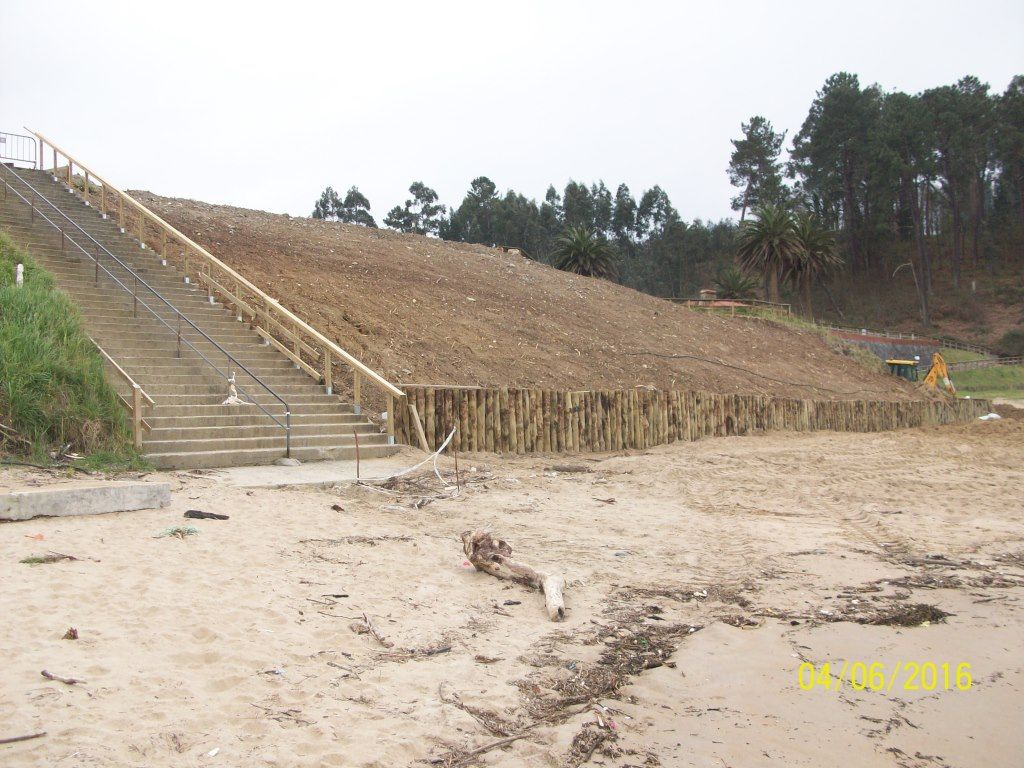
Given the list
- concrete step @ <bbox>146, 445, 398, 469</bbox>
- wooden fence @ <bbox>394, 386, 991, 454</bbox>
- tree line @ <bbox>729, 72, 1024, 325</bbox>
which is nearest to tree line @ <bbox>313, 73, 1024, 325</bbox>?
tree line @ <bbox>729, 72, 1024, 325</bbox>

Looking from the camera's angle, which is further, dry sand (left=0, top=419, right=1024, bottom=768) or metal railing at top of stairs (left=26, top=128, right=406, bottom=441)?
metal railing at top of stairs (left=26, top=128, right=406, bottom=441)

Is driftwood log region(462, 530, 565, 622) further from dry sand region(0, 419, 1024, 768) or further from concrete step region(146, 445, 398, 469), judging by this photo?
concrete step region(146, 445, 398, 469)

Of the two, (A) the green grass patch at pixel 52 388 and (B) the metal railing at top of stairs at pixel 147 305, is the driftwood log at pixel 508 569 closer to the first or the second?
(A) the green grass patch at pixel 52 388

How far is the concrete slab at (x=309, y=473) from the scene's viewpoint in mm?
9109

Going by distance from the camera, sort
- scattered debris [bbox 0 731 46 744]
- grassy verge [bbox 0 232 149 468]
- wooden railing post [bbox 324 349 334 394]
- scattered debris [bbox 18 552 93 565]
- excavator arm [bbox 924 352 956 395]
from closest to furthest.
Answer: scattered debris [bbox 0 731 46 744] → scattered debris [bbox 18 552 93 565] → grassy verge [bbox 0 232 149 468] → wooden railing post [bbox 324 349 334 394] → excavator arm [bbox 924 352 956 395]

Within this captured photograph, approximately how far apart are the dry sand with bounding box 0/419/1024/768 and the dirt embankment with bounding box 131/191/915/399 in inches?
304

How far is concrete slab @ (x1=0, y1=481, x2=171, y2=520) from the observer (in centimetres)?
624

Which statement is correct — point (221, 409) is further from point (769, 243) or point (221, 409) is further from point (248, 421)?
point (769, 243)

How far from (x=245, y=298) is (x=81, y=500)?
9.61 m

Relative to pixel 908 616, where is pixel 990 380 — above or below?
above

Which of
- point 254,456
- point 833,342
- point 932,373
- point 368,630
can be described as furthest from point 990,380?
point 368,630

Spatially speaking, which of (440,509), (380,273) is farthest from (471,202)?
(440,509)

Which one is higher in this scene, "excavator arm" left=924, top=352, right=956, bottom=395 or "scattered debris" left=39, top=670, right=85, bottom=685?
"excavator arm" left=924, top=352, right=956, bottom=395

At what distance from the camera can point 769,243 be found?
4603 centimetres
